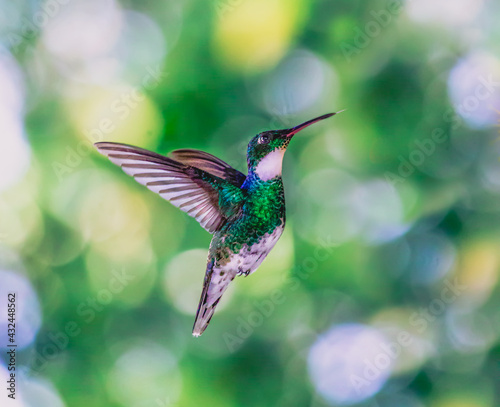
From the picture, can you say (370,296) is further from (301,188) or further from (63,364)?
(63,364)

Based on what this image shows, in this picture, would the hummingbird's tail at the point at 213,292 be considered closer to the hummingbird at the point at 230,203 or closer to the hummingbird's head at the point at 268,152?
the hummingbird at the point at 230,203

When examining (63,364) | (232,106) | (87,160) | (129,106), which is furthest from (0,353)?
(232,106)

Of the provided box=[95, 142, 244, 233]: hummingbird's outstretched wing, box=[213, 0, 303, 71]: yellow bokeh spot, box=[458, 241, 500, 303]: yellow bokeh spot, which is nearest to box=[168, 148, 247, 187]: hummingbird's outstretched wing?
box=[95, 142, 244, 233]: hummingbird's outstretched wing

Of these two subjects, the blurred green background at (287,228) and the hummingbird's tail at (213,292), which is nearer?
the hummingbird's tail at (213,292)

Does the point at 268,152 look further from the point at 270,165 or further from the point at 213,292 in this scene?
the point at 213,292

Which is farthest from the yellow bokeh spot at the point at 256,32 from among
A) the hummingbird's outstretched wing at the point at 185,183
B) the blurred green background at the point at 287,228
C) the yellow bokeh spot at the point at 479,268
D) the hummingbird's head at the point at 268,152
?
the hummingbird's head at the point at 268,152

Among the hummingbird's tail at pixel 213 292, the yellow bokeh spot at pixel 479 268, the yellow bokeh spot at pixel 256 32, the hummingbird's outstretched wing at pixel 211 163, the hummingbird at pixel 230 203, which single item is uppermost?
the yellow bokeh spot at pixel 256 32

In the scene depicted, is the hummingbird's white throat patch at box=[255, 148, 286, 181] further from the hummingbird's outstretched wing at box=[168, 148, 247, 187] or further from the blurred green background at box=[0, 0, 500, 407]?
the blurred green background at box=[0, 0, 500, 407]
